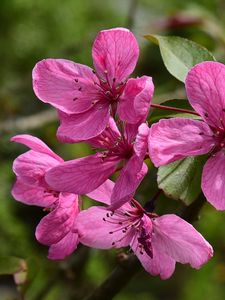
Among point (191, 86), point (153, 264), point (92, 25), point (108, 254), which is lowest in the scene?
point (108, 254)

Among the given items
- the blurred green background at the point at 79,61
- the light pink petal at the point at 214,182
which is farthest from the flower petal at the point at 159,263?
the blurred green background at the point at 79,61

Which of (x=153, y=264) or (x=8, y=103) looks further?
(x=8, y=103)

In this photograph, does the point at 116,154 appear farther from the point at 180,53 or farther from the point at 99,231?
the point at 180,53

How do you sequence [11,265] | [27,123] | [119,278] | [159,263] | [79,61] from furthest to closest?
[79,61], [27,123], [11,265], [119,278], [159,263]

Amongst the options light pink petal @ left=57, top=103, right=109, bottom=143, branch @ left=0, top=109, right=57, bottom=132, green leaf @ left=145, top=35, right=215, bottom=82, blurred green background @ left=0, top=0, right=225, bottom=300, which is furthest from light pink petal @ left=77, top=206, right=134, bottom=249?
branch @ left=0, top=109, right=57, bottom=132

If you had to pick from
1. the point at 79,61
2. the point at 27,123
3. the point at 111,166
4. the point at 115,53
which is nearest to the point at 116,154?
the point at 111,166

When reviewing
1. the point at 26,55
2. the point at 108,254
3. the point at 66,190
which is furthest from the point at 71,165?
the point at 26,55

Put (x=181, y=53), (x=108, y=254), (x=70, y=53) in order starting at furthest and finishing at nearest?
(x=70, y=53)
(x=108, y=254)
(x=181, y=53)

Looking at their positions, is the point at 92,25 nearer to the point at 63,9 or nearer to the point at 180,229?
the point at 63,9
